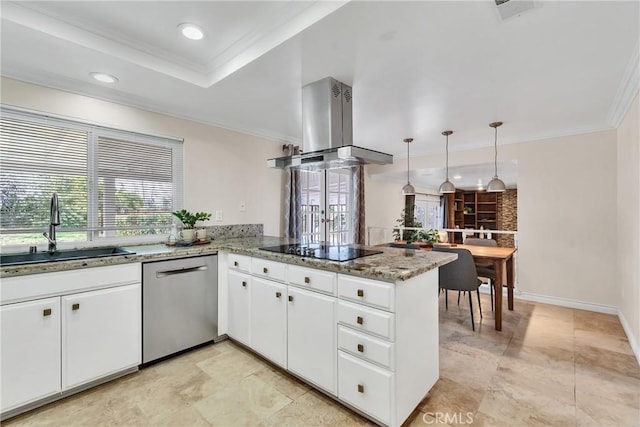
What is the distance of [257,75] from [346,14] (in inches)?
36.7

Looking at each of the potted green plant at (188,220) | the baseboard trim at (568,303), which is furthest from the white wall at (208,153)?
the baseboard trim at (568,303)

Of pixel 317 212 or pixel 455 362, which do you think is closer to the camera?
pixel 455 362

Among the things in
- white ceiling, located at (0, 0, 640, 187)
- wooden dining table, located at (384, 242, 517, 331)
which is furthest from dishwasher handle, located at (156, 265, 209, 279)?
wooden dining table, located at (384, 242, 517, 331)

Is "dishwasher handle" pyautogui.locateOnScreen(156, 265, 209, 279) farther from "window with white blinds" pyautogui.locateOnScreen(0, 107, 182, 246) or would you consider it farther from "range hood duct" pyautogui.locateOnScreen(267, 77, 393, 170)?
"range hood duct" pyautogui.locateOnScreen(267, 77, 393, 170)

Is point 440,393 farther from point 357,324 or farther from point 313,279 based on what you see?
point 313,279

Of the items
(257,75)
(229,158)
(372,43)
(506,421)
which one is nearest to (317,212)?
(229,158)

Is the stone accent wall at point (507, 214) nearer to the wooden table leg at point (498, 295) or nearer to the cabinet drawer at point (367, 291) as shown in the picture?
the wooden table leg at point (498, 295)

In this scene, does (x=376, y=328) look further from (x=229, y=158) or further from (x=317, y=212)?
(x=317, y=212)

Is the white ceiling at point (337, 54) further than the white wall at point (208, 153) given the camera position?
No

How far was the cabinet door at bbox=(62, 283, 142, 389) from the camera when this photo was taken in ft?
6.22

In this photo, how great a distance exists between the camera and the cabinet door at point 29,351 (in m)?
1.69

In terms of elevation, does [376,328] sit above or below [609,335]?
above

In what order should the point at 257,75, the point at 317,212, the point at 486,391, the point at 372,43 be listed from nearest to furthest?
the point at 372,43 < the point at 486,391 < the point at 257,75 < the point at 317,212

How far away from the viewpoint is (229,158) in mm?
3459
